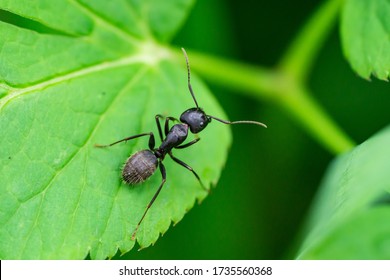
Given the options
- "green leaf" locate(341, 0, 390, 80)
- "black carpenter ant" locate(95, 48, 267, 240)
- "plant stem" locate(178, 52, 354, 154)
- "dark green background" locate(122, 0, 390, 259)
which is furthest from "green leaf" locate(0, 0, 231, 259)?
"dark green background" locate(122, 0, 390, 259)

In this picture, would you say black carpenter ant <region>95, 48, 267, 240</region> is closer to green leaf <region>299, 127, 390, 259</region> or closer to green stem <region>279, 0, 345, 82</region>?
green leaf <region>299, 127, 390, 259</region>

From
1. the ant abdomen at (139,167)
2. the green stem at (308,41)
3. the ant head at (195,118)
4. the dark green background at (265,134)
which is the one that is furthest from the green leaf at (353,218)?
the dark green background at (265,134)

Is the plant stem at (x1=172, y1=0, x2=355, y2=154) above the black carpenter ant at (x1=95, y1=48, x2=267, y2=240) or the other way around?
above

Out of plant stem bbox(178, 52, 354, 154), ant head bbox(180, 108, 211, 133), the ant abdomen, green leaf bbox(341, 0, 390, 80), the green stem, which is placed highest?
green leaf bbox(341, 0, 390, 80)

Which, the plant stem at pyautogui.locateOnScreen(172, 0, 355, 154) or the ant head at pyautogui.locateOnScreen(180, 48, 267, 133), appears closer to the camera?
the ant head at pyautogui.locateOnScreen(180, 48, 267, 133)

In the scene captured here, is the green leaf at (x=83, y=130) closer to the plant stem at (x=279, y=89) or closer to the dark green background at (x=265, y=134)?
the plant stem at (x=279, y=89)

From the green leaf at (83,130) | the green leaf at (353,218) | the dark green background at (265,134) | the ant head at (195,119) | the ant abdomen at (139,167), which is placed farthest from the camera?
the dark green background at (265,134)

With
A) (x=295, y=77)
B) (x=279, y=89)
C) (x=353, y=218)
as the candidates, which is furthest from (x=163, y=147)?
(x=353, y=218)
